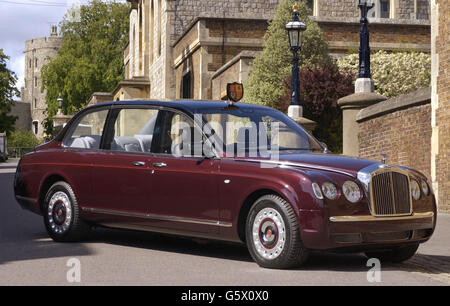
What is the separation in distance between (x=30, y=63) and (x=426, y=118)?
12060 cm

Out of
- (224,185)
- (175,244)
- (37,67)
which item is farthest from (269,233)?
(37,67)

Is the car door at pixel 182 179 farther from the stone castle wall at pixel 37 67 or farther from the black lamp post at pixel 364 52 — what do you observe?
the stone castle wall at pixel 37 67

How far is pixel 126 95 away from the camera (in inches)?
1864

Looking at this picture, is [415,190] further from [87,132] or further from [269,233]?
[87,132]

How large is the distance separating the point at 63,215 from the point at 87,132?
3.45ft

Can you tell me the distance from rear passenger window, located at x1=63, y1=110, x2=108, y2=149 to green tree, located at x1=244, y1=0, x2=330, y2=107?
14.5 meters

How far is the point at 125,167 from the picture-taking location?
9.09m

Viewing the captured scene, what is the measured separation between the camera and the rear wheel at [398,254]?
824 centimetres

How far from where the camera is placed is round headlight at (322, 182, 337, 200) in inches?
290

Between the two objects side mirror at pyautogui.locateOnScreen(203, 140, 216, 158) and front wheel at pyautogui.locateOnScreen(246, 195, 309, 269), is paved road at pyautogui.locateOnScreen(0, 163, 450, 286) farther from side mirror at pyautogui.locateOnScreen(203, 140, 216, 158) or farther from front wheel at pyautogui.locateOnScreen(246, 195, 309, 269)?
side mirror at pyautogui.locateOnScreen(203, 140, 216, 158)

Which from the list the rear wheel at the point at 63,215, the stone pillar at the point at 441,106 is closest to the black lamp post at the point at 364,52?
the stone pillar at the point at 441,106
